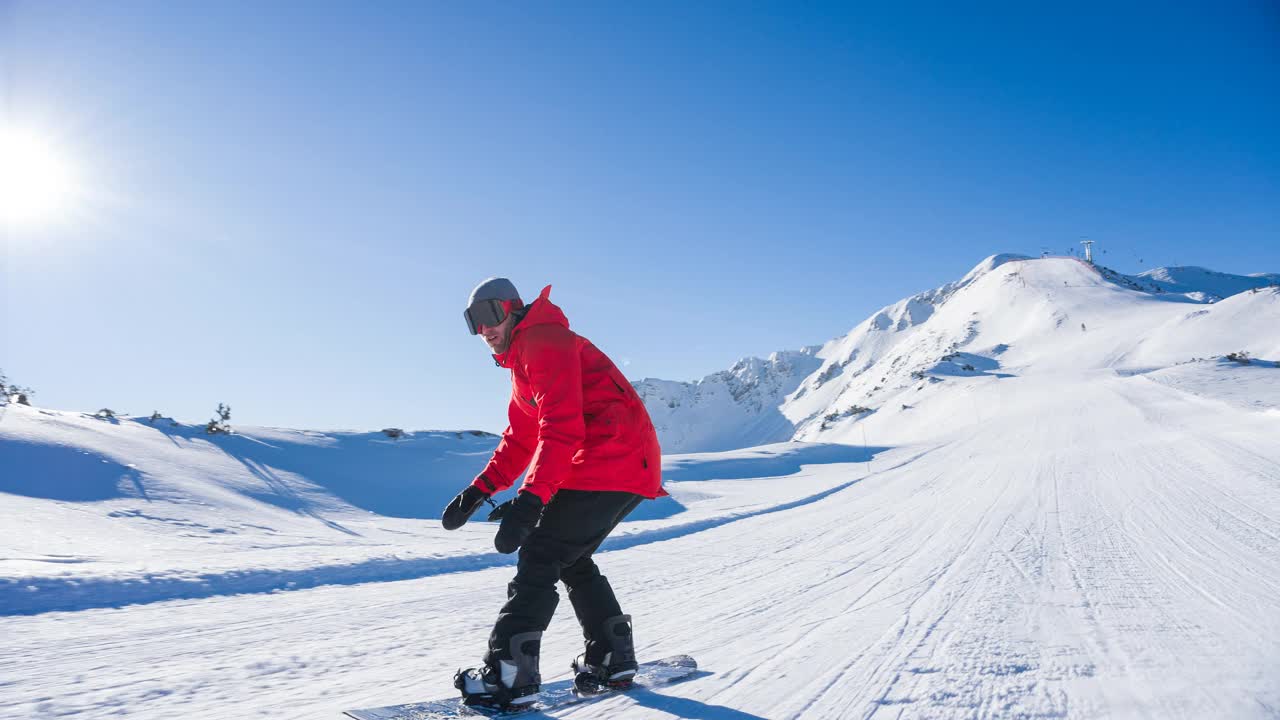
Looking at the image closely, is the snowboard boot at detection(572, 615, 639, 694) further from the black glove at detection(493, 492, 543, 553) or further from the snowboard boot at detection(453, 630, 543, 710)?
the black glove at detection(493, 492, 543, 553)

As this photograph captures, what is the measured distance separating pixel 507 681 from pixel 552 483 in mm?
811

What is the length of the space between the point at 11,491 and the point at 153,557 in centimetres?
444

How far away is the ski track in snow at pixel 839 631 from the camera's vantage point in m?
2.53

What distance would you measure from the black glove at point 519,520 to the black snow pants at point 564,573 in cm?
17

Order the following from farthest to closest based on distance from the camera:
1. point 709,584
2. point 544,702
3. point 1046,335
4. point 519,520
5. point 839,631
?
point 1046,335 → point 709,584 → point 839,631 → point 544,702 → point 519,520

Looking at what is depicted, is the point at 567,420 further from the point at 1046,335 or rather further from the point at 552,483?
the point at 1046,335

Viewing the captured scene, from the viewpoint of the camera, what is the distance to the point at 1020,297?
9906 cm

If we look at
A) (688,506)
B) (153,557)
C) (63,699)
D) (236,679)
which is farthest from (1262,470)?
(153,557)

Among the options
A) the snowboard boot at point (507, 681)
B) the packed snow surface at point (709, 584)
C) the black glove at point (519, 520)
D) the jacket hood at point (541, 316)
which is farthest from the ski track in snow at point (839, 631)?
the jacket hood at point (541, 316)

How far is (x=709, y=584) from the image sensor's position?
5371 millimetres

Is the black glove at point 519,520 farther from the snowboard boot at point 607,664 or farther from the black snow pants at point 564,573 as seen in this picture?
the snowboard boot at point 607,664

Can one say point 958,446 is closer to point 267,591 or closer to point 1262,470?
point 1262,470

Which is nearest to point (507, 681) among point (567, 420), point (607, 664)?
point (607, 664)

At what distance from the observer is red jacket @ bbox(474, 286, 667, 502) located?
271 cm
